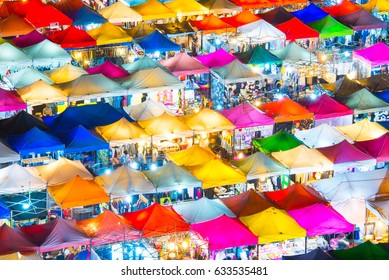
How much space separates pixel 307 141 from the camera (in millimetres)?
24938

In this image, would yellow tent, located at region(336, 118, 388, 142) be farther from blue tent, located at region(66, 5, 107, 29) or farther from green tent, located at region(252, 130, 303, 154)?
blue tent, located at region(66, 5, 107, 29)

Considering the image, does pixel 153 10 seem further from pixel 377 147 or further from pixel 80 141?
pixel 377 147

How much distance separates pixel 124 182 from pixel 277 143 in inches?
163

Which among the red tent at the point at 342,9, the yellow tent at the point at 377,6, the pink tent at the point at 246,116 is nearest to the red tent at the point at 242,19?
the red tent at the point at 342,9

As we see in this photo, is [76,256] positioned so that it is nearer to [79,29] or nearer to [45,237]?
[45,237]

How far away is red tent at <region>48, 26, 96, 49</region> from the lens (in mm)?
30641

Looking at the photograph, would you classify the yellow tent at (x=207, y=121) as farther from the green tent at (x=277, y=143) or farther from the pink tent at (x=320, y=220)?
the pink tent at (x=320, y=220)

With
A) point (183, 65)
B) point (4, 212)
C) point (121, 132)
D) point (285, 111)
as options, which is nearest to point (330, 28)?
point (183, 65)

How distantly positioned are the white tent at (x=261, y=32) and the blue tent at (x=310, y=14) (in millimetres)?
1664

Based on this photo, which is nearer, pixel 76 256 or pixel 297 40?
pixel 76 256

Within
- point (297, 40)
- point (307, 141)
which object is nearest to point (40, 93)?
→ point (307, 141)

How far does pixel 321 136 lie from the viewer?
81.8 ft

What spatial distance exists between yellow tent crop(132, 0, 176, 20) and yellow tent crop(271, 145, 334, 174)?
1074cm

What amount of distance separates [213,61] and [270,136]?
5.27 meters
